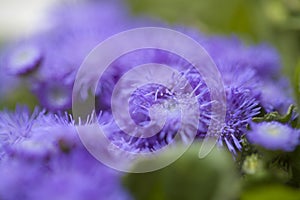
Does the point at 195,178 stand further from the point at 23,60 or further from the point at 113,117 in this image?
the point at 23,60

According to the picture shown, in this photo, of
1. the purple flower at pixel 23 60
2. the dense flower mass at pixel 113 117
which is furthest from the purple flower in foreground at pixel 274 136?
the purple flower at pixel 23 60

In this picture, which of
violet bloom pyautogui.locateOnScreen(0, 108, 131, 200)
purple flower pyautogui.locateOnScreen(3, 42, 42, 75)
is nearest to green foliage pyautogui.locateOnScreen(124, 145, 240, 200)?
violet bloom pyautogui.locateOnScreen(0, 108, 131, 200)

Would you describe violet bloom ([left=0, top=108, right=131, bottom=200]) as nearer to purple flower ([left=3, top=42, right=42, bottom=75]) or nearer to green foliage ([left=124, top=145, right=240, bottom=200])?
green foliage ([left=124, top=145, right=240, bottom=200])

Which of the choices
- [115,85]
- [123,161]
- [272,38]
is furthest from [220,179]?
[272,38]

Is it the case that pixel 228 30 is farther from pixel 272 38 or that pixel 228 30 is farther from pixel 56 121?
pixel 56 121

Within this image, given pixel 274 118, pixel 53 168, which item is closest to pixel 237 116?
pixel 274 118

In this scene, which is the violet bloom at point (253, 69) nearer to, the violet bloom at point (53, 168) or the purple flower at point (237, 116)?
the purple flower at point (237, 116)
